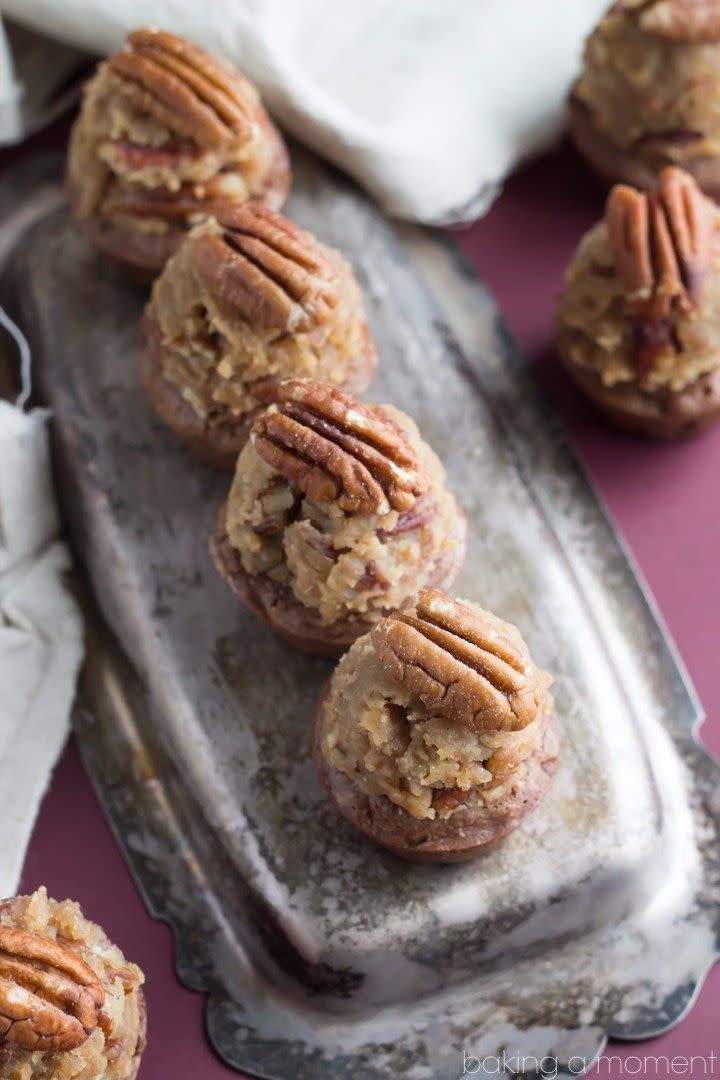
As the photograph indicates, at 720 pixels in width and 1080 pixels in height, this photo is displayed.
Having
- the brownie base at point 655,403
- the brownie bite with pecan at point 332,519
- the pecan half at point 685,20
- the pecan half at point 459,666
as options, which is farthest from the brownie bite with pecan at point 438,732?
the pecan half at point 685,20

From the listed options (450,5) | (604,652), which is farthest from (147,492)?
(450,5)

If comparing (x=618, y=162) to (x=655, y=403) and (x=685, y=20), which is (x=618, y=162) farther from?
(x=655, y=403)

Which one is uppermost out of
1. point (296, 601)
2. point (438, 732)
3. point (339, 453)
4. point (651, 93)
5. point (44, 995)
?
point (651, 93)

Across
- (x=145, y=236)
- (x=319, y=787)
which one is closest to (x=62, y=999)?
(x=319, y=787)

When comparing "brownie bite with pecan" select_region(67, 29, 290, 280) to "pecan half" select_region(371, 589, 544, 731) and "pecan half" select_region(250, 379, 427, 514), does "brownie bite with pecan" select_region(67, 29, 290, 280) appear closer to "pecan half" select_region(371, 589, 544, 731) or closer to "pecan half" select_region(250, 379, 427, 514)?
"pecan half" select_region(250, 379, 427, 514)

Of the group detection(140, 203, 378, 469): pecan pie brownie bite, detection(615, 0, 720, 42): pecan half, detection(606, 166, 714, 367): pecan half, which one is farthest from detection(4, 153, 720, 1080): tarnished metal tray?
detection(615, 0, 720, 42): pecan half

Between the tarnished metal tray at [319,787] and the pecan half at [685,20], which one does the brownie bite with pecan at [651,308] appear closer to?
the tarnished metal tray at [319,787]
